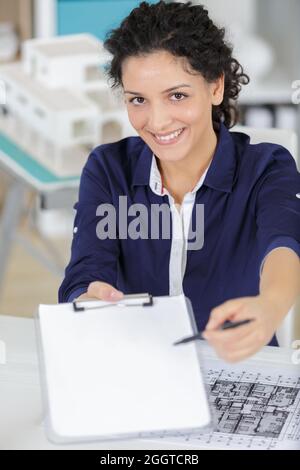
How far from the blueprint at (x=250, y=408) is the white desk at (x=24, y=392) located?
0.02 meters

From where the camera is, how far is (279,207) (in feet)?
3.55

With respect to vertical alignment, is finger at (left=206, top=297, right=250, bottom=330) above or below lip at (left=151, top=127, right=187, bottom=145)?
below

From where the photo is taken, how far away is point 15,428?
94 cm

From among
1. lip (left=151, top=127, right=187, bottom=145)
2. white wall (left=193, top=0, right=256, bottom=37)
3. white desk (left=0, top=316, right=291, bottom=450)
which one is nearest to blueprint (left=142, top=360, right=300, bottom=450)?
white desk (left=0, top=316, right=291, bottom=450)

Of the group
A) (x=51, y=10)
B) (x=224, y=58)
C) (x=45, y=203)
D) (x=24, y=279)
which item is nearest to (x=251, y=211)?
(x=224, y=58)

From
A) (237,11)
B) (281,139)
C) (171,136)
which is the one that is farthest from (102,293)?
(237,11)

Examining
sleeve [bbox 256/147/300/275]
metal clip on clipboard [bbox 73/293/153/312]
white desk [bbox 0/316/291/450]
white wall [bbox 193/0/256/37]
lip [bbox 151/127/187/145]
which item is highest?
lip [bbox 151/127/187/145]

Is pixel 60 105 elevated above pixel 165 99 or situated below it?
below

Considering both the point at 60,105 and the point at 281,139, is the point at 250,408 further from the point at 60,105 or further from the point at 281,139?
the point at 60,105

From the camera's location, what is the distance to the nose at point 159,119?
1.02m

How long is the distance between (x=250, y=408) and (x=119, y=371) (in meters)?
0.15

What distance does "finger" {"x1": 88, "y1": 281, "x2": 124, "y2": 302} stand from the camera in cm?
96

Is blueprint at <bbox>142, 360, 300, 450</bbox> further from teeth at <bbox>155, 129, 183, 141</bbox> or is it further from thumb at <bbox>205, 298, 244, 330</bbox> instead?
teeth at <bbox>155, 129, 183, 141</bbox>
